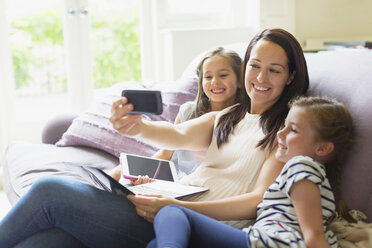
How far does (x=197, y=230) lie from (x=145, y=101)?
0.41 m

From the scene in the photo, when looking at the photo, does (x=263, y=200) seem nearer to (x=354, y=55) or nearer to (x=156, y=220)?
(x=156, y=220)

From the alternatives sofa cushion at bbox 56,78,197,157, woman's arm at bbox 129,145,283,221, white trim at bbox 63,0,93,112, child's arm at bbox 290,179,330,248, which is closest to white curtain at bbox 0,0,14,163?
white trim at bbox 63,0,93,112

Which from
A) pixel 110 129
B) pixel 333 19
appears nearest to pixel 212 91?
pixel 110 129

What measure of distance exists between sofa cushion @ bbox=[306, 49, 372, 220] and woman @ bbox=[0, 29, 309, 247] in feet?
0.28

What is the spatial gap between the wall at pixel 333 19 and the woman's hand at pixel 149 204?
2.57 m

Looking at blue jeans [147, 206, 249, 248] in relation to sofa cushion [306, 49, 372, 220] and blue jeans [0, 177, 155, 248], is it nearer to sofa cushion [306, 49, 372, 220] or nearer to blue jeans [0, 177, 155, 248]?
blue jeans [0, 177, 155, 248]

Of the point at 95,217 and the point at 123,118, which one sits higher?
the point at 123,118

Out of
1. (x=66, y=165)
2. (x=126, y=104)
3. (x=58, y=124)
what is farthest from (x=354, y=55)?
(x=58, y=124)

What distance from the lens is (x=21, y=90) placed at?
3.34 metres

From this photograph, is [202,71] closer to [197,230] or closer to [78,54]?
[197,230]

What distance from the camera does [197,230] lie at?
44.6 inches

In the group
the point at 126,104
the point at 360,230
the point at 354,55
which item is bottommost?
the point at 360,230

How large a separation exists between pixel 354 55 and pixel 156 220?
0.82 m

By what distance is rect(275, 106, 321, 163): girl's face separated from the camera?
48.1 inches
